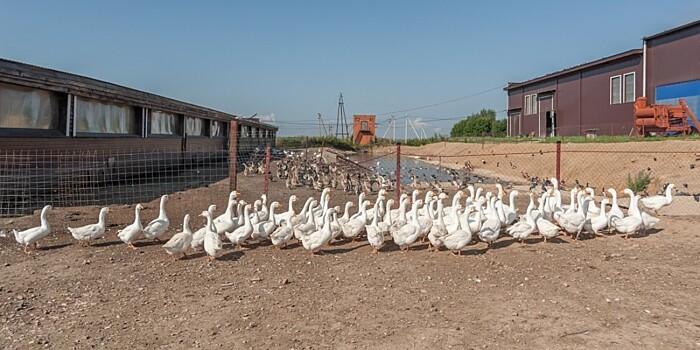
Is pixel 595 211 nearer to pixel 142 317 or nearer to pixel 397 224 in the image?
pixel 397 224

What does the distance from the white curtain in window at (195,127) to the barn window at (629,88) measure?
1167 inches

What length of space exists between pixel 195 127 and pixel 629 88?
30.2 meters

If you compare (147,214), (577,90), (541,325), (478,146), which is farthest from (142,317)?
(577,90)

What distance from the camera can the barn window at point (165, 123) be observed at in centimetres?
2175

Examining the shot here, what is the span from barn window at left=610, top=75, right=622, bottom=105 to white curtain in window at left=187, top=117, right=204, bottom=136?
29845 mm

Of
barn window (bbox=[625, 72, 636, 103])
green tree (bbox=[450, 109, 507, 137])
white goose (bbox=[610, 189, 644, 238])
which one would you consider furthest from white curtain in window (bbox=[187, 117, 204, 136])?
green tree (bbox=[450, 109, 507, 137])

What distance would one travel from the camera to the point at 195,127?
2880 cm

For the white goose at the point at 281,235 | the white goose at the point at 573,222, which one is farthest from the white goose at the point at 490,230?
the white goose at the point at 281,235

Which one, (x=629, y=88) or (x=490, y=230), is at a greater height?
(x=629, y=88)

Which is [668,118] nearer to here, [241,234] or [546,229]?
[546,229]

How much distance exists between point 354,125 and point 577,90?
3272cm

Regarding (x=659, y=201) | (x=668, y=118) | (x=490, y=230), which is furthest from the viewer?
(x=668, y=118)

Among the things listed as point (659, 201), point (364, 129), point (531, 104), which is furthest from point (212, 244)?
point (364, 129)

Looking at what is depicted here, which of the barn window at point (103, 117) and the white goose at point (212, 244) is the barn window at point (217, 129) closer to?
the barn window at point (103, 117)
